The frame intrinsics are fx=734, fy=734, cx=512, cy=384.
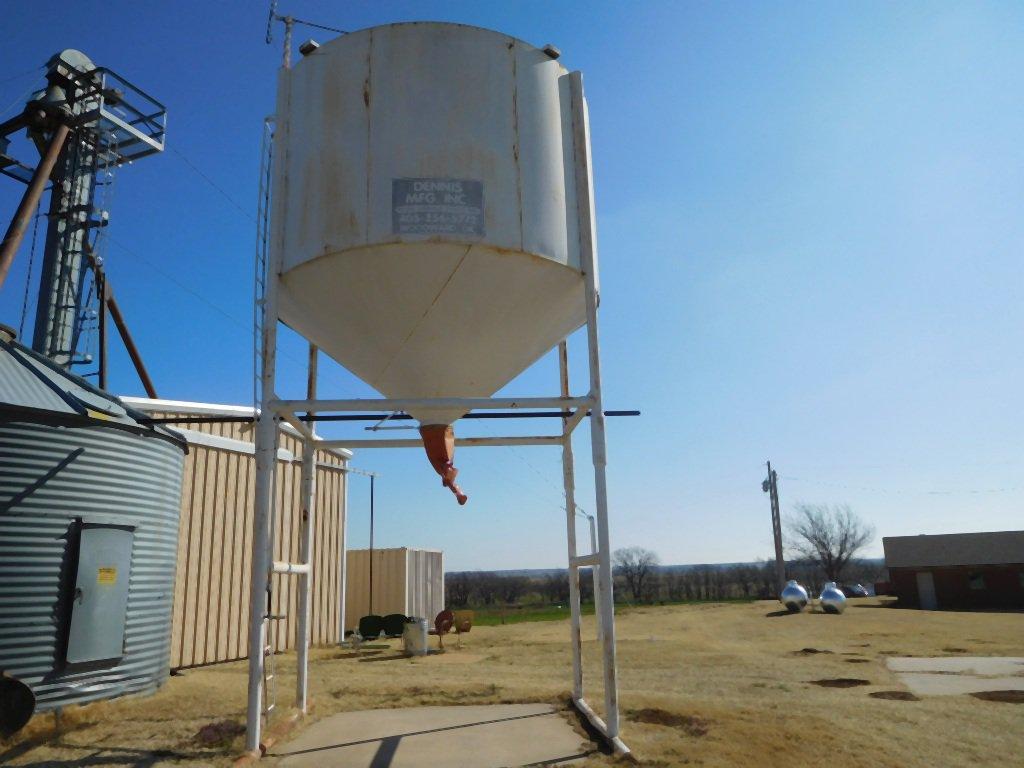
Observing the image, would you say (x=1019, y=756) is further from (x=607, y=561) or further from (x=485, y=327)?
(x=485, y=327)

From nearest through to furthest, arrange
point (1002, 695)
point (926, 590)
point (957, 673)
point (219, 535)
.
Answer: point (1002, 695)
point (957, 673)
point (219, 535)
point (926, 590)

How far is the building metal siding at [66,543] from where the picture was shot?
8039mm

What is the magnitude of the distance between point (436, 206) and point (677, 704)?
22.0 feet

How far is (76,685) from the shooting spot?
8516 mm

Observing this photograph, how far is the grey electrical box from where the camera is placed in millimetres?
8500

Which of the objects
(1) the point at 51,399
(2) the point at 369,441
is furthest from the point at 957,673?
(1) the point at 51,399

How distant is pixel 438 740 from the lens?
7.33 meters

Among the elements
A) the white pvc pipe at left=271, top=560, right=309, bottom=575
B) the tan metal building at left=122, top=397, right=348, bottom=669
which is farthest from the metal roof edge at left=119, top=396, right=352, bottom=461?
the white pvc pipe at left=271, top=560, right=309, bottom=575

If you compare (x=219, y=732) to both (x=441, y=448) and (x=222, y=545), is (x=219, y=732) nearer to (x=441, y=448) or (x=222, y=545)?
(x=441, y=448)

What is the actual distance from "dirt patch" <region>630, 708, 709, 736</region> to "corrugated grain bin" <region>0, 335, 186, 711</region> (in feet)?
20.9

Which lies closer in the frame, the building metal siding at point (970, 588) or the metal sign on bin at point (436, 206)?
the metal sign on bin at point (436, 206)

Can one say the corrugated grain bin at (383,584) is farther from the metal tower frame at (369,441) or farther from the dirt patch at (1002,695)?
the dirt patch at (1002,695)

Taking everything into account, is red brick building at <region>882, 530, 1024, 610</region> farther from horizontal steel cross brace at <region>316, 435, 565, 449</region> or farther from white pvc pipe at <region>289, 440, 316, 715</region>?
white pvc pipe at <region>289, 440, 316, 715</region>

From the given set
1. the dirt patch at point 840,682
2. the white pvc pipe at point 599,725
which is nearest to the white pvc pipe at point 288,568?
the white pvc pipe at point 599,725
